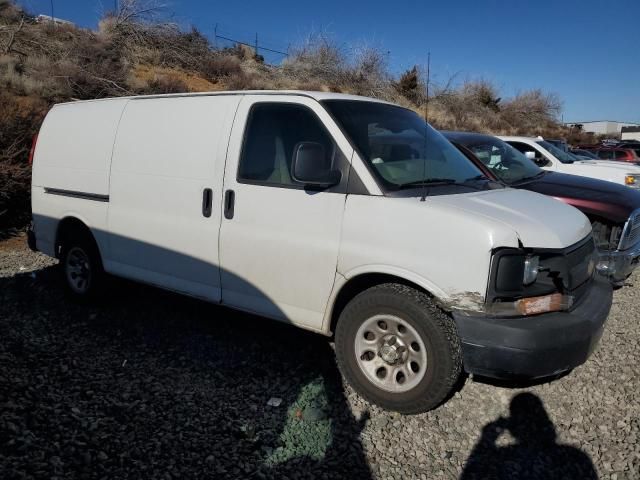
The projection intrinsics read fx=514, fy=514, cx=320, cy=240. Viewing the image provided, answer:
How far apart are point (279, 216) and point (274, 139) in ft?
2.04

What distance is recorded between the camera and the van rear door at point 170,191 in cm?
401

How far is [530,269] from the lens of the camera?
120 inches

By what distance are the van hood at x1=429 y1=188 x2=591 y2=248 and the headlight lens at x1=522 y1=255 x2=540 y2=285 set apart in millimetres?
78

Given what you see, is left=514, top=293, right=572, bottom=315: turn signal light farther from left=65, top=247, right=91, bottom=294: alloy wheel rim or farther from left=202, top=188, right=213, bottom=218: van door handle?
left=65, top=247, right=91, bottom=294: alloy wheel rim

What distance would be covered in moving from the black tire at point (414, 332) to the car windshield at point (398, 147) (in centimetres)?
75

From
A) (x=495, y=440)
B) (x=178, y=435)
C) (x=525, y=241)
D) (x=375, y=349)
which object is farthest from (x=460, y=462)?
(x=178, y=435)

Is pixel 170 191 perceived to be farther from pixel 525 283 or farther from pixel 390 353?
pixel 525 283

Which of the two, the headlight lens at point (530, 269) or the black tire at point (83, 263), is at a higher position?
the headlight lens at point (530, 269)

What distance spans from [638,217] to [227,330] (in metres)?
4.60

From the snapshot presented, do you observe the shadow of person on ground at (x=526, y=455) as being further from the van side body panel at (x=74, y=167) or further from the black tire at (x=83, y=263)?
the black tire at (x=83, y=263)

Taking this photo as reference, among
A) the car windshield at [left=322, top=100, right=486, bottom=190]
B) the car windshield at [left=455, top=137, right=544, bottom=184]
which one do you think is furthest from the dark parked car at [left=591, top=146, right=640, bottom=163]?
the car windshield at [left=322, top=100, right=486, bottom=190]

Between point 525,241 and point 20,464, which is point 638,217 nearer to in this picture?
point 525,241

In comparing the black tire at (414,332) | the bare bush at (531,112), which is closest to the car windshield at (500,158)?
the black tire at (414,332)

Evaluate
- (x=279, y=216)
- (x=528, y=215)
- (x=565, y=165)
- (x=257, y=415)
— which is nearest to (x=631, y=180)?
(x=565, y=165)
